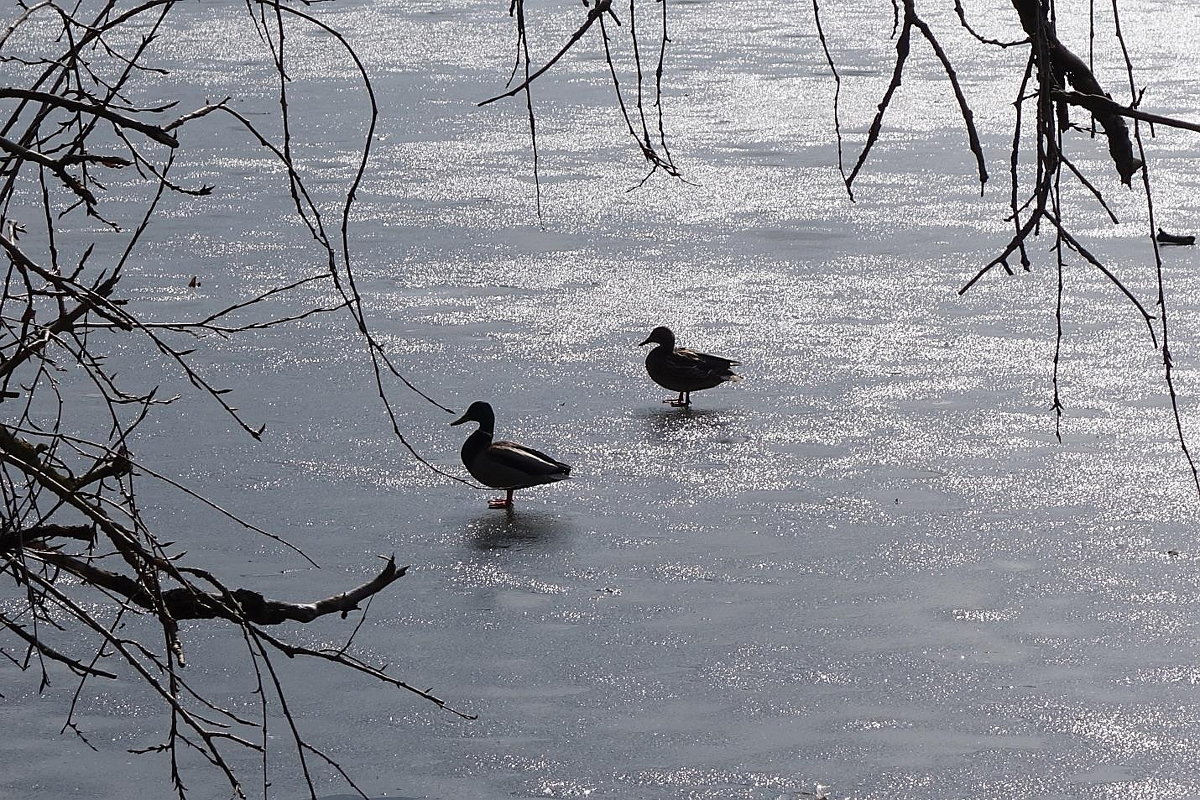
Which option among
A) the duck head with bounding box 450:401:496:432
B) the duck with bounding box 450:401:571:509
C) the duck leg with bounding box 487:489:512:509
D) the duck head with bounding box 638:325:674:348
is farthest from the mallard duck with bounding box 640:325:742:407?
the duck leg with bounding box 487:489:512:509

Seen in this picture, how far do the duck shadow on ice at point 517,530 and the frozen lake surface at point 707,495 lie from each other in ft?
0.05

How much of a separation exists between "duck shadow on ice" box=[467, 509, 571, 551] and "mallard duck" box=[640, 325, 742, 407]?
1333mm

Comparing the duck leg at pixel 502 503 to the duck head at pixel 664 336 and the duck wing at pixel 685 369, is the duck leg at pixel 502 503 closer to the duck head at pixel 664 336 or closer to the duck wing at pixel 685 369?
the duck wing at pixel 685 369

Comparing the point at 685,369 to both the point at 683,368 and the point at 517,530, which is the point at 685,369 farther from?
the point at 517,530

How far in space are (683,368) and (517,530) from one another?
1.55 metres

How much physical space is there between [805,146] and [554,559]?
794 centimetres

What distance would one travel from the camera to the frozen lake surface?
400 centimetres

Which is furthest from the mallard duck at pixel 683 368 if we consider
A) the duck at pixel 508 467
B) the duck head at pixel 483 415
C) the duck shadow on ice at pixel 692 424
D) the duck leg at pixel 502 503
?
the duck leg at pixel 502 503

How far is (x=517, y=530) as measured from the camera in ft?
18.2

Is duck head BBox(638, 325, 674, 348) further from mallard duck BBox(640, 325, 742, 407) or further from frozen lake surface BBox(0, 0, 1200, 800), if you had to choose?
frozen lake surface BBox(0, 0, 1200, 800)

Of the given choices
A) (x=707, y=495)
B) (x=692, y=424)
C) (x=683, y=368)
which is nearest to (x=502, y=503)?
(x=707, y=495)

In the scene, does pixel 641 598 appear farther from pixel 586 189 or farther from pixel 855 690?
pixel 586 189

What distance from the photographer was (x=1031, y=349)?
24.5 ft

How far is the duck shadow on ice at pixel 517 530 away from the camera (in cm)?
539
